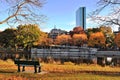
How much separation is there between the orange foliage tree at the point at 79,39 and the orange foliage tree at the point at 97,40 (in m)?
3.05

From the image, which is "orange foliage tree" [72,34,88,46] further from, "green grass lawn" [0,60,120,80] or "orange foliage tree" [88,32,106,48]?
"green grass lawn" [0,60,120,80]

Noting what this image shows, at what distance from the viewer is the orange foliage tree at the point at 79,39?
93.5 metres

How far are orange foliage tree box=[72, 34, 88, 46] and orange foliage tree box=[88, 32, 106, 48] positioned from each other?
10.0 feet

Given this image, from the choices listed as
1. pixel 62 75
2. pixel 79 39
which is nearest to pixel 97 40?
pixel 79 39

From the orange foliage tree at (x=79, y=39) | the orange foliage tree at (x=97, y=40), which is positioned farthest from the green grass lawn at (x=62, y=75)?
the orange foliage tree at (x=79, y=39)

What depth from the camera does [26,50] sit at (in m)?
82.1

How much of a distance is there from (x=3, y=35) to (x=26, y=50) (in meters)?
8.11

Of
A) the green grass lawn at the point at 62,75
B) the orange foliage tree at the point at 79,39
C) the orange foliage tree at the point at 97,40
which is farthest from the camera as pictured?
the orange foliage tree at the point at 79,39

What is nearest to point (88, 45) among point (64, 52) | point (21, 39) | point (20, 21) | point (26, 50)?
point (64, 52)

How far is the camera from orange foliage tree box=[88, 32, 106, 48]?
8362 centimetres

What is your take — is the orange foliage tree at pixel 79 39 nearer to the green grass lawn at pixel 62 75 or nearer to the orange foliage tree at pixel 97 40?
the orange foliage tree at pixel 97 40

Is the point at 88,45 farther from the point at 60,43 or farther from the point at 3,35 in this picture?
the point at 3,35

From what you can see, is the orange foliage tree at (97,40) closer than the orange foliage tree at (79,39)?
Yes

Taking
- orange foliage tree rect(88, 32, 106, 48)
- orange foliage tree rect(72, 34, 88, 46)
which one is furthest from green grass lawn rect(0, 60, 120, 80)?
orange foliage tree rect(72, 34, 88, 46)
